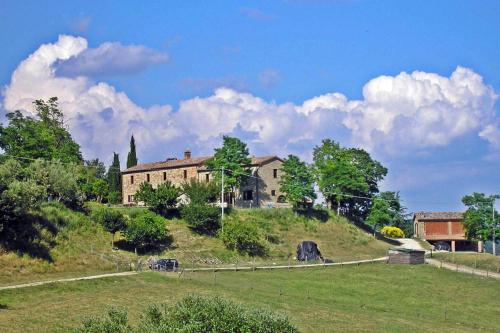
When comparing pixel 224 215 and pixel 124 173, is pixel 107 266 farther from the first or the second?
pixel 124 173

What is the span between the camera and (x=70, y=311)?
151ft

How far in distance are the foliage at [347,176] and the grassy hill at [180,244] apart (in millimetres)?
5177

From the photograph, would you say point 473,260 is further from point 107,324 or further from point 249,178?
point 107,324

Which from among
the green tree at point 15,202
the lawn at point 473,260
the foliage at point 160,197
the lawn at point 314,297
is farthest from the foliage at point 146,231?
the lawn at point 473,260

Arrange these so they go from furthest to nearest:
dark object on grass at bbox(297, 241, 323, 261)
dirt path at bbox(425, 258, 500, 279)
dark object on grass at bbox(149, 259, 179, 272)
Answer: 1. dark object on grass at bbox(297, 241, 323, 261)
2. dirt path at bbox(425, 258, 500, 279)
3. dark object on grass at bbox(149, 259, 179, 272)

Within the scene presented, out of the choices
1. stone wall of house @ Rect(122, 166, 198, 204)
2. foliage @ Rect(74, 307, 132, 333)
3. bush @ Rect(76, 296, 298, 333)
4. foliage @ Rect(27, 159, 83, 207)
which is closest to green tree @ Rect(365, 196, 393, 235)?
stone wall of house @ Rect(122, 166, 198, 204)

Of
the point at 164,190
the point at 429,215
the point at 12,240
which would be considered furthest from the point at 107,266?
the point at 429,215

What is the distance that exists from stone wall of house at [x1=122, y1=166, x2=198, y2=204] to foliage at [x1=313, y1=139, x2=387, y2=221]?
19965mm

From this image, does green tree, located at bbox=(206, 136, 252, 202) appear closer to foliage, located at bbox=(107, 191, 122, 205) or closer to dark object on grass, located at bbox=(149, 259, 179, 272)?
foliage, located at bbox=(107, 191, 122, 205)

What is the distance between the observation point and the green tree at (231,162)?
10019 centimetres

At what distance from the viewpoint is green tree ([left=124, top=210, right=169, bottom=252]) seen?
78.7 metres

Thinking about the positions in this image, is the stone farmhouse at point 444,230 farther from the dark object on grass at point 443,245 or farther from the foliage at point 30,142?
the foliage at point 30,142

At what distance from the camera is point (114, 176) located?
387ft

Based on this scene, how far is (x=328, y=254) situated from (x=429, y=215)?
38909 millimetres
